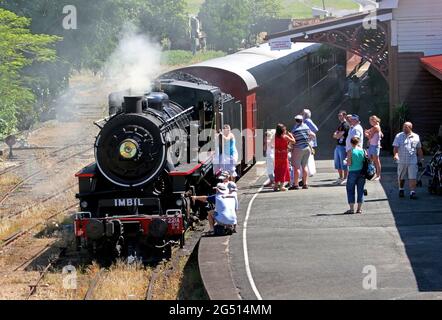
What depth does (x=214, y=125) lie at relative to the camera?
15.9 m

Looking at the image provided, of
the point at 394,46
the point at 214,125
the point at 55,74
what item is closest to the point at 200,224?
the point at 214,125

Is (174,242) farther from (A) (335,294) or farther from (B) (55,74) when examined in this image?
(B) (55,74)

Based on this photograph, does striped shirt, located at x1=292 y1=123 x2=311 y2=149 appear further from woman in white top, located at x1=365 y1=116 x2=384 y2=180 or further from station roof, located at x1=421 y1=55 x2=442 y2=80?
station roof, located at x1=421 y1=55 x2=442 y2=80

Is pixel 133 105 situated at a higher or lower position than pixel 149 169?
higher

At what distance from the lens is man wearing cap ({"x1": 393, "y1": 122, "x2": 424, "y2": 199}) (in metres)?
15.1

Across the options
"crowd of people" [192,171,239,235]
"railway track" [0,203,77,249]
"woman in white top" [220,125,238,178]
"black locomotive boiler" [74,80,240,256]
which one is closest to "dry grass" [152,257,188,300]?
"black locomotive boiler" [74,80,240,256]

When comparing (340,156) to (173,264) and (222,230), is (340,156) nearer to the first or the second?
(222,230)

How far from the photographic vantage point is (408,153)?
15156 millimetres

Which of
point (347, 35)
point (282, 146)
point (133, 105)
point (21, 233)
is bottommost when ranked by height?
point (21, 233)

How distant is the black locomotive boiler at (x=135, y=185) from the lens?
13.1 metres

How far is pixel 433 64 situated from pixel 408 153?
642 centimetres

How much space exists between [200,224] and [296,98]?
15.4 meters

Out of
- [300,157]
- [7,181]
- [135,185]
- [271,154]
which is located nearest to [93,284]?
[135,185]

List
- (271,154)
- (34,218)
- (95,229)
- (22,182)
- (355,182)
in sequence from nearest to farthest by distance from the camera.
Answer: (95,229) < (355,182) < (271,154) < (34,218) < (22,182)
